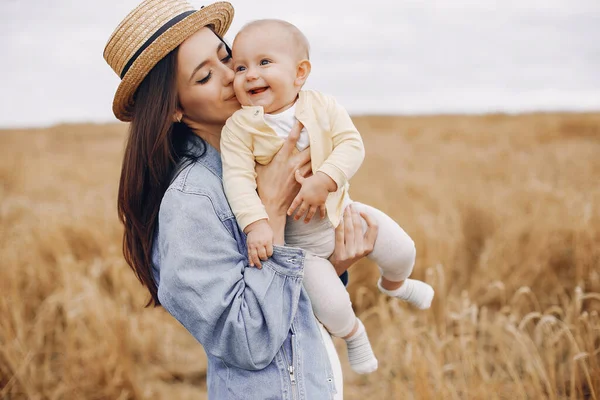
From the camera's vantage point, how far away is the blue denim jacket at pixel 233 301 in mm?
1310

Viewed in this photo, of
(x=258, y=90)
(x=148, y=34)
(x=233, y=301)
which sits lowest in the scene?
(x=233, y=301)

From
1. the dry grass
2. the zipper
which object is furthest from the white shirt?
the dry grass

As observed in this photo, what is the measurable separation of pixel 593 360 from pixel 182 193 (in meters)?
2.00

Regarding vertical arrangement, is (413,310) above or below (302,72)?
below

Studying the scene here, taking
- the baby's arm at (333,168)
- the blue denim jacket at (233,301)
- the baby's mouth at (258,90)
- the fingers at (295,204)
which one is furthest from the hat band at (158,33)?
the fingers at (295,204)

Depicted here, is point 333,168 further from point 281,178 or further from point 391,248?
point 391,248

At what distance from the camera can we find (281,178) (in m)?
1.55

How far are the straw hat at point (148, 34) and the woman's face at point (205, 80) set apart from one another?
0.04 metres

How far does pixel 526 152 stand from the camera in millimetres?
9812

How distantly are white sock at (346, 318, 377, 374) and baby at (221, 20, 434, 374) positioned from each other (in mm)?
63

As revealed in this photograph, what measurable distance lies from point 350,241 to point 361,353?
1.43ft

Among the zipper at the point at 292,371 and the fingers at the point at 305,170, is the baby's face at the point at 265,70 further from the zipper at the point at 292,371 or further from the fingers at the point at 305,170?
the zipper at the point at 292,371

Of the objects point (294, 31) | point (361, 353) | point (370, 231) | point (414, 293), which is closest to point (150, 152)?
point (294, 31)

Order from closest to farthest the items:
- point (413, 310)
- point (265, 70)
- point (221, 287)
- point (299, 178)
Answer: point (221, 287), point (299, 178), point (265, 70), point (413, 310)
